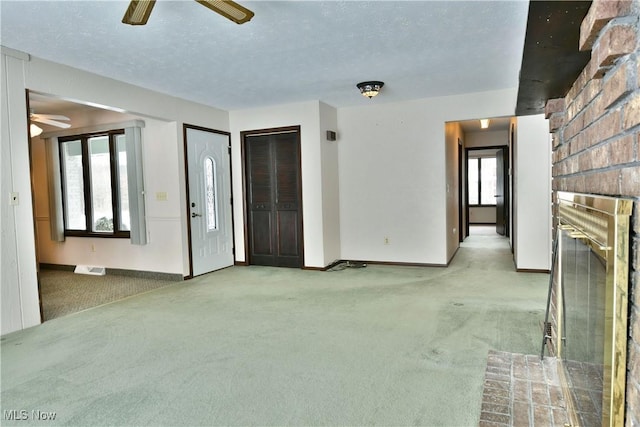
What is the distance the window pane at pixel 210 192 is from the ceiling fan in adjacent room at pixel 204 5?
3346 millimetres

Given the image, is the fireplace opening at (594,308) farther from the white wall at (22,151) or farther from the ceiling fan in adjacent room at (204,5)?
the white wall at (22,151)

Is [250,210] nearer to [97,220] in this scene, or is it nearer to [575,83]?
[97,220]

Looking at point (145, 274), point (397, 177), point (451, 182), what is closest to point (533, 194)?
point (451, 182)

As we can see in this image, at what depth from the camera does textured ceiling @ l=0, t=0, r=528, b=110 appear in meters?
2.68

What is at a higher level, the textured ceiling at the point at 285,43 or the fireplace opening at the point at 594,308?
the textured ceiling at the point at 285,43

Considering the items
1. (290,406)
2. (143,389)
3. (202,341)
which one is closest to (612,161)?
(290,406)

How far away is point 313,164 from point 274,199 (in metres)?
0.81

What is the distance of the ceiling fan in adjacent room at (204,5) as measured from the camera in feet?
7.10

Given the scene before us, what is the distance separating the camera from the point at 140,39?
3113 mm

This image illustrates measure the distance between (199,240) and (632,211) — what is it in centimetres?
507

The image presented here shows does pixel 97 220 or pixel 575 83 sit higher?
pixel 575 83

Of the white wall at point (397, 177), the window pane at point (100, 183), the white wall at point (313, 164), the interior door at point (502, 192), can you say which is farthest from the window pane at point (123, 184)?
the interior door at point (502, 192)

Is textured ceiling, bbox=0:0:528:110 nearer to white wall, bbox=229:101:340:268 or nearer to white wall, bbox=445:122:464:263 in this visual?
white wall, bbox=229:101:340:268

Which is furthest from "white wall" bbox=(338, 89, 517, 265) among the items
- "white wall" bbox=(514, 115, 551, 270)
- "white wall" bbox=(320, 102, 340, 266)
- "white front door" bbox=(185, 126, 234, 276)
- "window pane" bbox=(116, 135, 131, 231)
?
"window pane" bbox=(116, 135, 131, 231)
